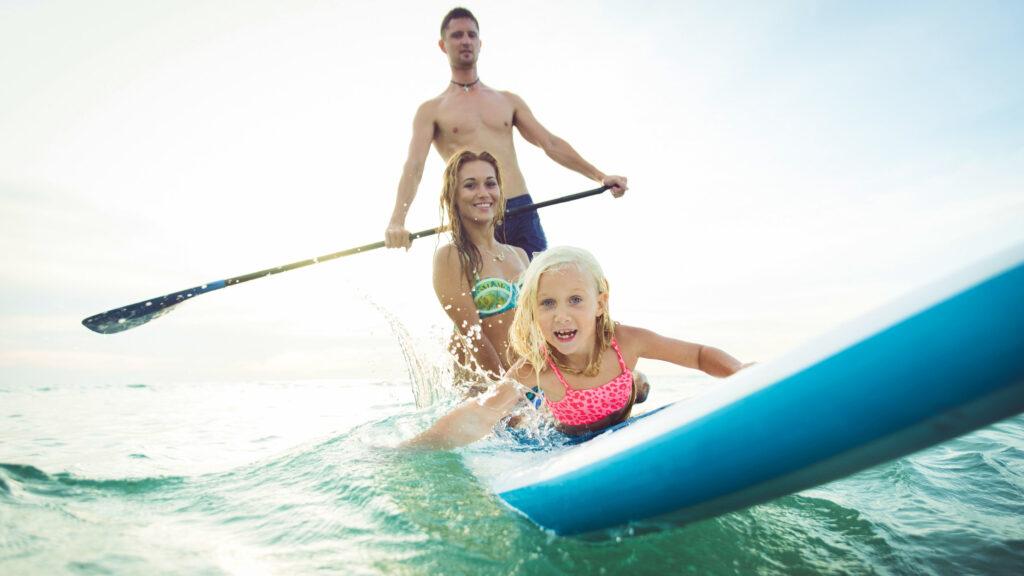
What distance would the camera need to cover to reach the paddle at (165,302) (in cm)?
411

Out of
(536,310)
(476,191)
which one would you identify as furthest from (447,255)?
(536,310)

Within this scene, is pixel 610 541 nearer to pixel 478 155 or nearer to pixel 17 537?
pixel 17 537

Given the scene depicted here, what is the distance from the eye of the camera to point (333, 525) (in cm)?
190

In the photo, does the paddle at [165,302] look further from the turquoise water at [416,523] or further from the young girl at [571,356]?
the young girl at [571,356]

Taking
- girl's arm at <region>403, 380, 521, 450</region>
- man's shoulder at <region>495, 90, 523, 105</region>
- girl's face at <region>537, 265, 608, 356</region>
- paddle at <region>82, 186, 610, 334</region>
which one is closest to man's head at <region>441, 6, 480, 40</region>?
man's shoulder at <region>495, 90, 523, 105</region>

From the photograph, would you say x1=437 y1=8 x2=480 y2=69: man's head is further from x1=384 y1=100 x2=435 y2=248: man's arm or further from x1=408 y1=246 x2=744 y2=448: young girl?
x1=408 y1=246 x2=744 y2=448: young girl

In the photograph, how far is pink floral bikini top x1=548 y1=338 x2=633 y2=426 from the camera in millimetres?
2512

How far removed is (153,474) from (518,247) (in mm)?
2549

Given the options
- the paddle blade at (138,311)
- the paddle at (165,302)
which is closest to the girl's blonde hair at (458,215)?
the paddle at (165,302)

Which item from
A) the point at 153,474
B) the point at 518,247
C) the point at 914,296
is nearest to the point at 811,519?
the point at 914,296

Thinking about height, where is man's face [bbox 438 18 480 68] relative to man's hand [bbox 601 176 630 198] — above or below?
above

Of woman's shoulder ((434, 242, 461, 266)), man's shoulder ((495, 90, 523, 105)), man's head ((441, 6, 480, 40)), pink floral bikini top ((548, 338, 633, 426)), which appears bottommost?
pink floral bikini top ((548, 338, 633, 426))

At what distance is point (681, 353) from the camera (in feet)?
7.93

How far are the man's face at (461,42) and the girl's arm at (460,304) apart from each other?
160cm
